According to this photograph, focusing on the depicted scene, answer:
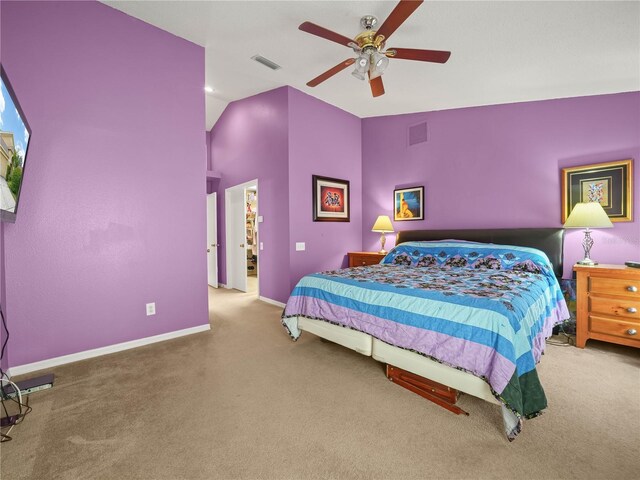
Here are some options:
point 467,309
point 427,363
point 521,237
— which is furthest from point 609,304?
point 427,363

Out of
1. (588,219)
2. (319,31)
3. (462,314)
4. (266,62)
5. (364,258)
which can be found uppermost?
(266,62)

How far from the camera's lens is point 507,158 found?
3.59 meters

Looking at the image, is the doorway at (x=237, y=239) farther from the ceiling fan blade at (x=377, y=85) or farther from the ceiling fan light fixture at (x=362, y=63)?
the ceiling fan light fixture at (x=362, y=63)

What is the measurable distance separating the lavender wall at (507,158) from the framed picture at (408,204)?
10 cm

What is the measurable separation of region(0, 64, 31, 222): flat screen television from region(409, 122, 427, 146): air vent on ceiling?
4.32 m

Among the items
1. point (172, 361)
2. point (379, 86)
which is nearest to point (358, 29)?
point (379, 86)

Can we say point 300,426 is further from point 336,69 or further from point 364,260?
point 364,260

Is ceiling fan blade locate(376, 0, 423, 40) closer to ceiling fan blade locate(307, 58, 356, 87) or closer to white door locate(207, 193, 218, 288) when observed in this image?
ceiling fan blade locate(307, 58, 356, 87)

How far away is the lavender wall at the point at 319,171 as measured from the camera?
4.12 m

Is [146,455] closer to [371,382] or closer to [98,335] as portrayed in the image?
[371,382]

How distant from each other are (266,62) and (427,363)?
363 cm

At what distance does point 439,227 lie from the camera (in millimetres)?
4152

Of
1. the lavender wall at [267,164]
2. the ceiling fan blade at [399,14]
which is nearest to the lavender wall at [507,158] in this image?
the lavender wall at [267,164]

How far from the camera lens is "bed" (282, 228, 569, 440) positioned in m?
1.55
